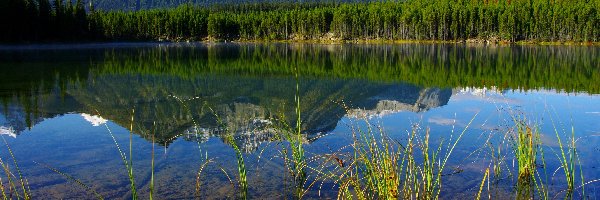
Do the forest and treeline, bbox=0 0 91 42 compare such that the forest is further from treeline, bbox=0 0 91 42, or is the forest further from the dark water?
the dark water

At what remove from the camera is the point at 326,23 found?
150m

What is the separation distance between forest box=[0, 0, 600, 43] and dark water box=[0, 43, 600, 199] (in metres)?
65.9

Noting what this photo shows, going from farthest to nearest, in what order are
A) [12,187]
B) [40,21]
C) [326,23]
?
[326,23], [40,21], [12,187]

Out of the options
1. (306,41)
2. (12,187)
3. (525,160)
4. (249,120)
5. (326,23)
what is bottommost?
(12,187)

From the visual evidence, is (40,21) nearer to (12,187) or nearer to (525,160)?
(12,187)

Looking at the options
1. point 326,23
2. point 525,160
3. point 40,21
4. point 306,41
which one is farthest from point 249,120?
point 326,23

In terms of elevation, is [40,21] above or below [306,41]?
above

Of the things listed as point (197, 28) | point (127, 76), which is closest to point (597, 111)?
point (127, 76)

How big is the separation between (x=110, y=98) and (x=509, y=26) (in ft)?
367

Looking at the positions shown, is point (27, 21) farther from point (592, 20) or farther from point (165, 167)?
point (592, 20)

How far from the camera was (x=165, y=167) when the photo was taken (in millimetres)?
12117

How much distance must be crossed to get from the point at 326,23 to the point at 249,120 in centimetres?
13359

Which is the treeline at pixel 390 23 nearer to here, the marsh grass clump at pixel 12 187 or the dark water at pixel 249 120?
the dark water at pixel 249 120

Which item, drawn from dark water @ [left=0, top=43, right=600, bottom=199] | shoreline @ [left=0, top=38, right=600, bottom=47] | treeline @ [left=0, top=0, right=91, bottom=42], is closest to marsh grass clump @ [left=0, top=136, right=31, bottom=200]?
Result: dark water @ [left=0, top=43, right=600, bottom=199]
